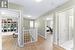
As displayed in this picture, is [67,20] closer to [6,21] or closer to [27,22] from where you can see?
[27,22]

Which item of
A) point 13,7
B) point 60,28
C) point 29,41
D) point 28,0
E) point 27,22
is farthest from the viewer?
point 27,22

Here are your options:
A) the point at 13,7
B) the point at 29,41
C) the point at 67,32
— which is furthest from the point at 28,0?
the point at 67,32

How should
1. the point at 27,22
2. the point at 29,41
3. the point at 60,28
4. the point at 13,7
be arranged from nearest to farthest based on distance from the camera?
the point at 13,7 → the point at 60,28 → the point at 29,41 → the point at 27,22

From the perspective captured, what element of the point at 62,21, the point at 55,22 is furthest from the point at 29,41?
the point at 62,21

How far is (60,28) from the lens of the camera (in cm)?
561

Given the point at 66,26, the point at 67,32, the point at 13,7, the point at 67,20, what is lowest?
the point at 67,32

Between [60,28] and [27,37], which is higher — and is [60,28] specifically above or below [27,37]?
above

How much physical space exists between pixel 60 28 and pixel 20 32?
2.46 metres

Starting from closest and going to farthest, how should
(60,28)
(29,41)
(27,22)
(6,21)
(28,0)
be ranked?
1. (28,0)
2. (60,28)
3. (29,41)
4. (6,21)
5. (27,22)

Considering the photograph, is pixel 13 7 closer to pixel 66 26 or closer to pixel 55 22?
pixel 55 22

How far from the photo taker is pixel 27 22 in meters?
11.9

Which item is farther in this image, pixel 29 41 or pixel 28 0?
pixel 29 41

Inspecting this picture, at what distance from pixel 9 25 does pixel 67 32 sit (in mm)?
7860

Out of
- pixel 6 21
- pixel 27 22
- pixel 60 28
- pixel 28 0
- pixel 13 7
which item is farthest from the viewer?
pixel 27 22
